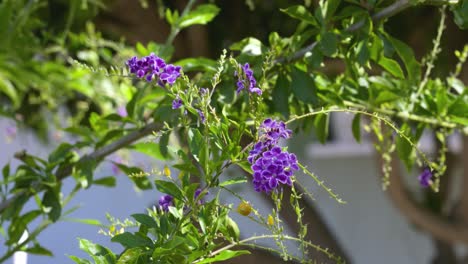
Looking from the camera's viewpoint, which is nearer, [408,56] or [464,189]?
[408,56]

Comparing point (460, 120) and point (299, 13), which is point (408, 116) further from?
point (299, 13)

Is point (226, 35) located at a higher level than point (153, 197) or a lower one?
higher

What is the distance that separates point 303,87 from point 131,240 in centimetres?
40

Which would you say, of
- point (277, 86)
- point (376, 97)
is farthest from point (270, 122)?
point (376, 97)

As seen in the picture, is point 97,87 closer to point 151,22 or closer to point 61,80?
point 61,80

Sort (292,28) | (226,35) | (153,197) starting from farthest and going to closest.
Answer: (153,197) → (226,35) → (292,28)

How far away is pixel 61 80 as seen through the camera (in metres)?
2.21

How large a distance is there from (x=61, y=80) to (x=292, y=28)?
2.32 feet

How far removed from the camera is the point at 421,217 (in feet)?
9.46

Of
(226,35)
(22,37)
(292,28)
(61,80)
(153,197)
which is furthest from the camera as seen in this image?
(153,197)

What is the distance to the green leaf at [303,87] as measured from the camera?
47.8 inches

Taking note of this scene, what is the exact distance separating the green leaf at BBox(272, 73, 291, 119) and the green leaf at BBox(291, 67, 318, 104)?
0.02 m

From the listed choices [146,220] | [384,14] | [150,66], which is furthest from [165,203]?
[384,14]

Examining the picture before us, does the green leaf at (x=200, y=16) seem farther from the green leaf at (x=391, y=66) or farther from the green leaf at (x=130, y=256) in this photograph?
the green leaf at (x=130, y=256)
